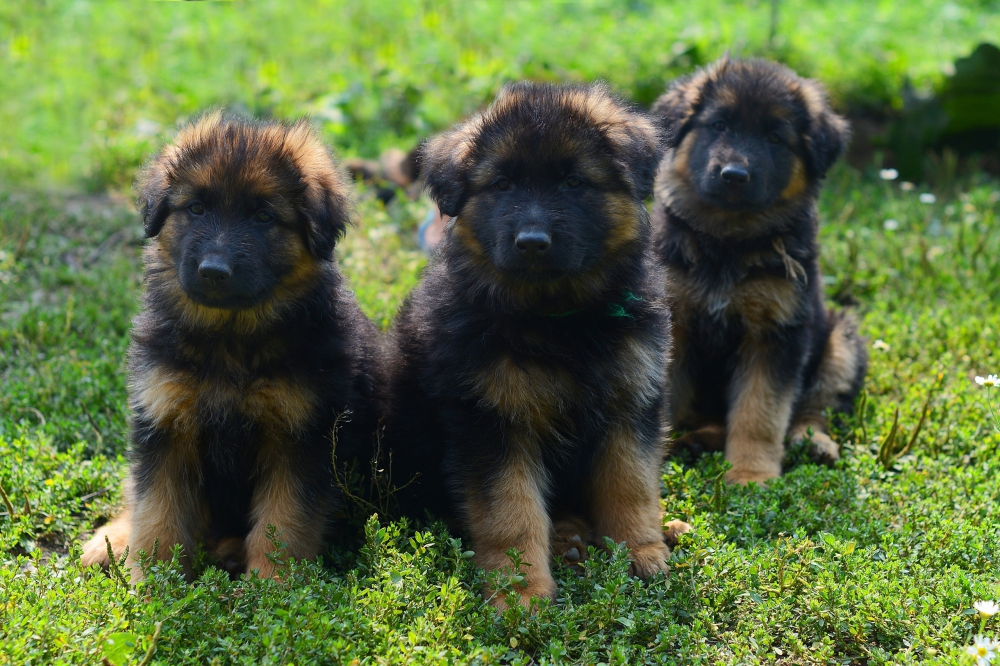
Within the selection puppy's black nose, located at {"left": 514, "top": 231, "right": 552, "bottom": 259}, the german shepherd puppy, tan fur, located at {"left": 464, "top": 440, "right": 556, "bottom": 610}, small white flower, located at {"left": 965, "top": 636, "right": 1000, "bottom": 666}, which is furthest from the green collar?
small white flower, located at {"left": 965, "top": 636, "right": 1000, "bottom": 666}

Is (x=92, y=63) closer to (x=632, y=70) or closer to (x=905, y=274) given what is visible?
(x=632, y=70)

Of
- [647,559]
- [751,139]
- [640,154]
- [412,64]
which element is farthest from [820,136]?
[412,64]

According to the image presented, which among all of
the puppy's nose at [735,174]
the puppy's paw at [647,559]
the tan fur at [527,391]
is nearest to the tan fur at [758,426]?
the puppy's nose at [735,174]

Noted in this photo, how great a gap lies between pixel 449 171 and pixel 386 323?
197cm

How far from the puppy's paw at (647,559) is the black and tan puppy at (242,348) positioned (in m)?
1.23

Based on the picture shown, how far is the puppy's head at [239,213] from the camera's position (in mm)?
3604

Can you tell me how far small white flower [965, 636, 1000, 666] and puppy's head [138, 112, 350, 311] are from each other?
105 inches

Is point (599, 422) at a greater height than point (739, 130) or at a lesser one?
lesser

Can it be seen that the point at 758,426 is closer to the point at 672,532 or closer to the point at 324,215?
the point at 672,532

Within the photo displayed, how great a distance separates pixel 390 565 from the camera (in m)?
3.56

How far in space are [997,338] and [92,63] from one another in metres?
9.09

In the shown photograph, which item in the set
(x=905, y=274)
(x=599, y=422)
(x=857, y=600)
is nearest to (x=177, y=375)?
(x=599, y=422)

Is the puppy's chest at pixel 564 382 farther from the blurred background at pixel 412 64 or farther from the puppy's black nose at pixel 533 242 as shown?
the blurred background at pixel 412 64

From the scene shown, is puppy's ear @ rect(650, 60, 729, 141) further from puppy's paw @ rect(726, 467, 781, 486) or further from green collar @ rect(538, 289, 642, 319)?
puppy's paw @ rect(726, 467, 781, 486)
